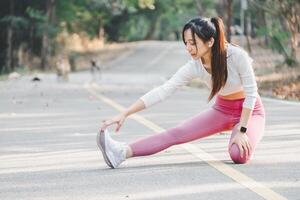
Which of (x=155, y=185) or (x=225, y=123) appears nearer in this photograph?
(x=155, y=185)

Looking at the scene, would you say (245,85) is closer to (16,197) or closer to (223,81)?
(223,81)

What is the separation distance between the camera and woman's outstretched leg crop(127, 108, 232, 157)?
8.75 meters

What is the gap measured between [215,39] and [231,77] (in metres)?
0.45

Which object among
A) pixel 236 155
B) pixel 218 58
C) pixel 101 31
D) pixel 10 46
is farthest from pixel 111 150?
pixel 101 31

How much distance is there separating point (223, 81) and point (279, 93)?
1385 centimetres

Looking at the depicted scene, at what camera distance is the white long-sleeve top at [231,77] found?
8.35 meters

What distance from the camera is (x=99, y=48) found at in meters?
73.4

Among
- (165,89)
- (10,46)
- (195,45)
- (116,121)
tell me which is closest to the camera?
(116,121)

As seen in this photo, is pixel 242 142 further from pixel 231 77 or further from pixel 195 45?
pixel 195 45

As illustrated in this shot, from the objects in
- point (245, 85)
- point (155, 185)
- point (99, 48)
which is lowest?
point (99, 48)

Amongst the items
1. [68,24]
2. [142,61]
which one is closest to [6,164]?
[142,61]

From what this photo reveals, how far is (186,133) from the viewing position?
29.0 feet

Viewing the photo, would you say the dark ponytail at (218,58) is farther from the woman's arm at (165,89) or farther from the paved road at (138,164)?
the paved road at (138,164)

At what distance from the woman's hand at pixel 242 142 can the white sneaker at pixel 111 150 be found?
1034 millimetres
